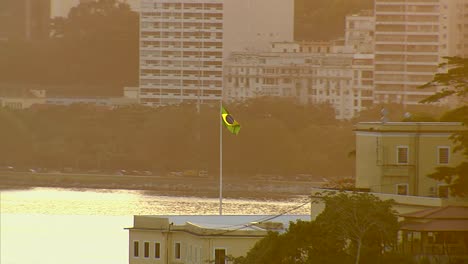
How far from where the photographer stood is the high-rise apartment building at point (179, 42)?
374ft

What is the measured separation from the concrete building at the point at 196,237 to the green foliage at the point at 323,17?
83745 mm

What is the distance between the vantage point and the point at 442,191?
1304 inches

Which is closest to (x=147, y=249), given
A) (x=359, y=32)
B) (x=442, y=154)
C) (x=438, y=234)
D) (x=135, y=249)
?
(x=135, y=249)

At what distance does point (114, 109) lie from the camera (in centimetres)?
10200

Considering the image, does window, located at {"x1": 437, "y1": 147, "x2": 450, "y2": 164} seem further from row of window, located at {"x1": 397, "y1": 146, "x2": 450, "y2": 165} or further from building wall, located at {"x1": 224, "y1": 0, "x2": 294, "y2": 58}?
building wall, located at {"x1": 224, "y1": 0, "x2": 294, "y2": 58}

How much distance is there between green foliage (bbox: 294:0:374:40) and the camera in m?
123

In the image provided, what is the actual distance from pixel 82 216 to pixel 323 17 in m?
59.4

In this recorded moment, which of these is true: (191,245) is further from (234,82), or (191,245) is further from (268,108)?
(234,82)

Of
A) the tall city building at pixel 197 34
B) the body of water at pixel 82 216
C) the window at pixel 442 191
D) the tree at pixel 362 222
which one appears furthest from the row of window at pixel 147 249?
the tall city building at pixel 197 34

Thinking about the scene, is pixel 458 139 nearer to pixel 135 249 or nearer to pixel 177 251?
pixel 177 251

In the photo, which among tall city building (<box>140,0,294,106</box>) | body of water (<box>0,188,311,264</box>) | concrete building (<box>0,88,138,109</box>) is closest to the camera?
body of water (<box>0,188,311,264</box>)

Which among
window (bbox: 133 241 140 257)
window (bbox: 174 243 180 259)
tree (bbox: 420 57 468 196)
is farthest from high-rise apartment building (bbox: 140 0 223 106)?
tree (bbox: 420 57 468 196)

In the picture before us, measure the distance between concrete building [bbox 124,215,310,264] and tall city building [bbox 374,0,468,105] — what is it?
69250mm

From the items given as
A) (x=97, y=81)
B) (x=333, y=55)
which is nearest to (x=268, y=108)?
(x=333, y=55)
